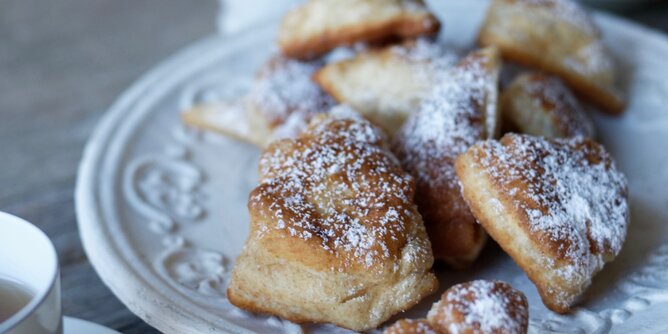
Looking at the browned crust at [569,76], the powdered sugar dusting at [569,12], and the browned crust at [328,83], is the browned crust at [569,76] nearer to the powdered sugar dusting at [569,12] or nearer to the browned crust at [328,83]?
the powdered sugar dusting at [569,12]

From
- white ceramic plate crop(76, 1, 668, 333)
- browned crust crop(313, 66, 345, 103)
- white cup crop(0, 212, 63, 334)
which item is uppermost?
white cup crop(0, 212, 63, 334)

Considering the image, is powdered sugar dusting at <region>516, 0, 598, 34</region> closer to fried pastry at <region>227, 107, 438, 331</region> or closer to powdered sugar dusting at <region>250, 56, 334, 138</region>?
powdered sugar dusting at <region>250, 56, 334, 138</region>

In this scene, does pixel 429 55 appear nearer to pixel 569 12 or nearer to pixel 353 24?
pixel 353 24

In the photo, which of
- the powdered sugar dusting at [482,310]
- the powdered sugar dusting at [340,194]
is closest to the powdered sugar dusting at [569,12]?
the powdered sugar dusting at [340,194]

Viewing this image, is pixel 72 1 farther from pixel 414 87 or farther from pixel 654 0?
pixel 654 0


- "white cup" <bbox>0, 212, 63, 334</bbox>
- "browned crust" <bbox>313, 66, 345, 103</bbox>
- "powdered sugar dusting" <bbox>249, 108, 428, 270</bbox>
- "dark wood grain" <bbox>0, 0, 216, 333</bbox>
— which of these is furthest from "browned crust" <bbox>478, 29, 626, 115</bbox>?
"white cup" <bbox>0, 212, 63, 334</bbox>

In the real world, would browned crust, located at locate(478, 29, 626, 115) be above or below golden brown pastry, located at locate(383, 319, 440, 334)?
below
